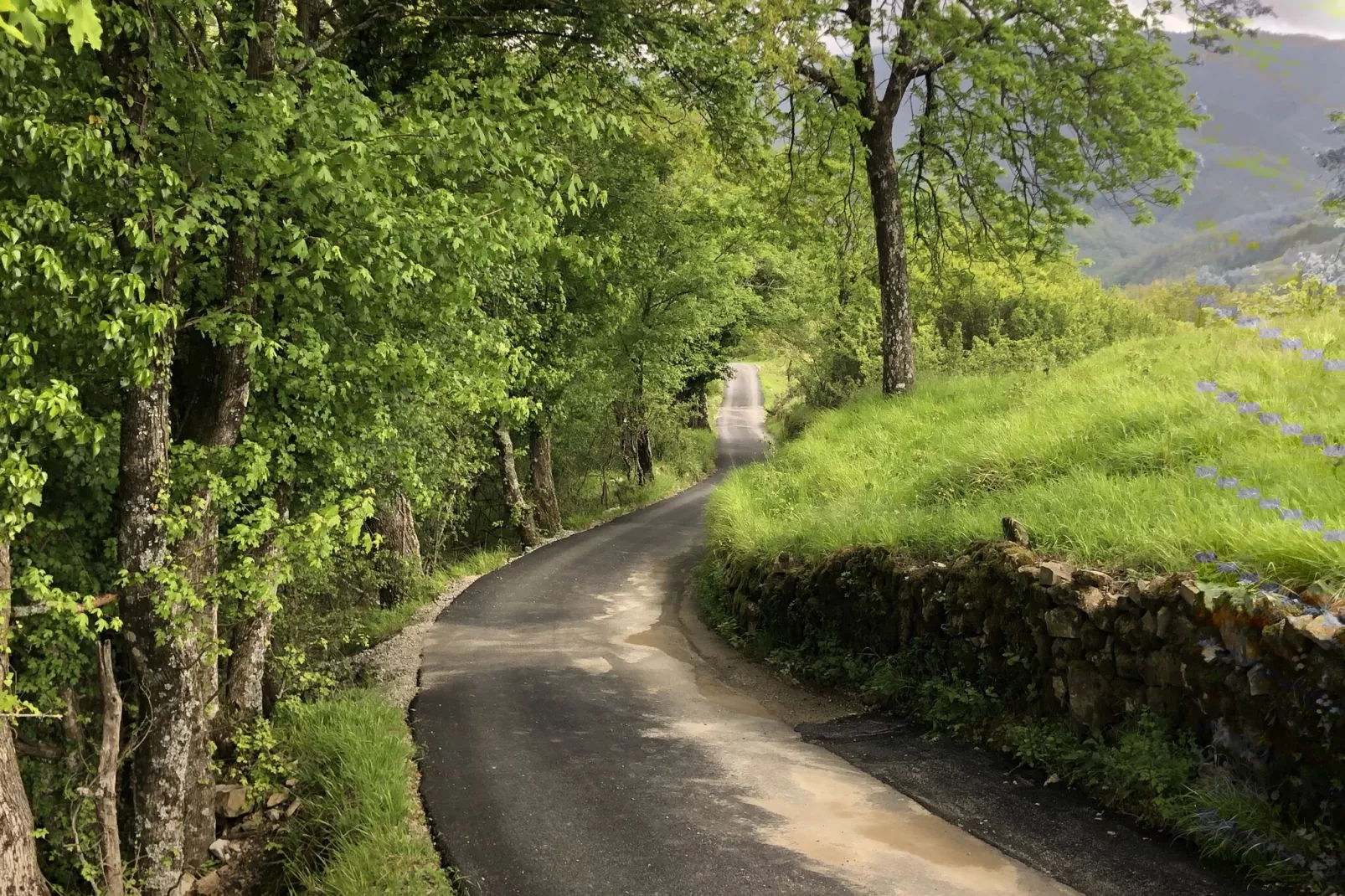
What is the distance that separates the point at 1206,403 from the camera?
8438 mm

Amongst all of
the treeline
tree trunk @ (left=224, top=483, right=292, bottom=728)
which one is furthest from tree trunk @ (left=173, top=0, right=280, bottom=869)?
tree trunk @ (left=224, top=483, right=292, bottom=728)

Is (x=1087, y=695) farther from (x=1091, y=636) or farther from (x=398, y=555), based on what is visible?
(x=398, y=555)

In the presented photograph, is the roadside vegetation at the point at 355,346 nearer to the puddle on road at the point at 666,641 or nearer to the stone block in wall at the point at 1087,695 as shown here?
the stone block in wall at the point at 1087,695

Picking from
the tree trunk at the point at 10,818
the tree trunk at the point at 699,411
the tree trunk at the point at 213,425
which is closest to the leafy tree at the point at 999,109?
the tree trunk at the point at 213,425

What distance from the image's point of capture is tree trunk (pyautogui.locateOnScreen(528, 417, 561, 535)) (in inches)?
862

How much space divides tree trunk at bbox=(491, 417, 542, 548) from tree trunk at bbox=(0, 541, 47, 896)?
13.1 metres

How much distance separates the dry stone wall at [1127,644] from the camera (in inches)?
190

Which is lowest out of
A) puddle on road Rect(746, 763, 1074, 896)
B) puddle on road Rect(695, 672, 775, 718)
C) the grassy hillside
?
puddle on road Rect(746, 763, 1074, 896)

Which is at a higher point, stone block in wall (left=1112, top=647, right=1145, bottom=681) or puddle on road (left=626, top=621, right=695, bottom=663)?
stone block in wall (left=1112, top=647, right=1145, bottom=681)

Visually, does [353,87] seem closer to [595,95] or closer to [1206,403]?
[595,95]

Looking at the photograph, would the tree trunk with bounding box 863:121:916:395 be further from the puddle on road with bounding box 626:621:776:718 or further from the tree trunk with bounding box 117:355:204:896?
the tree trunk with bounding box 117:355:204:896

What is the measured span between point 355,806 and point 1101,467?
7.91 meters

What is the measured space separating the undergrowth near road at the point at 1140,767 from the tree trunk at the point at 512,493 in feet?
39.3

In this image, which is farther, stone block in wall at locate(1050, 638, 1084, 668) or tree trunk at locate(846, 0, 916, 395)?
tree trunk at locate(846, 0, 916, 395)
